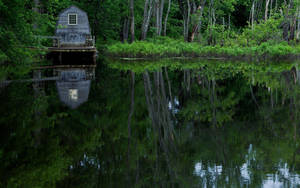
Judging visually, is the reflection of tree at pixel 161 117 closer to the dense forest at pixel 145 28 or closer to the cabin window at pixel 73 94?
the cabin window at pixel 73 94

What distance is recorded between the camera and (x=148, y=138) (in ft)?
23.2

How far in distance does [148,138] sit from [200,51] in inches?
1201

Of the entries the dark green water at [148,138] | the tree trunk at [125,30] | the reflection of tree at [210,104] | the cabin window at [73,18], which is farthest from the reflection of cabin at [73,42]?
the dark green water at [148,138]

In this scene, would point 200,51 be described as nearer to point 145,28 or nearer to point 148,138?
point 145,28

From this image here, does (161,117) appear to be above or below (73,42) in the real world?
below

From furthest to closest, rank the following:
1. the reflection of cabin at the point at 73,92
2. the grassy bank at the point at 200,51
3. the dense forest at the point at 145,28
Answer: the grassy bank at the point at 200,51 → the dense forest at the point at 145,28 → the reflection of cabin at the point at 73,92

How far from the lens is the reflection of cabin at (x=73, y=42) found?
30953mm

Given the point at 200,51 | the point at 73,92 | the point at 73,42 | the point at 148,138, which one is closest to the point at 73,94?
the point at 73,92

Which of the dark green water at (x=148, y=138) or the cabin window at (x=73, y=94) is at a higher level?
the cabin window at (x=73, y=94)

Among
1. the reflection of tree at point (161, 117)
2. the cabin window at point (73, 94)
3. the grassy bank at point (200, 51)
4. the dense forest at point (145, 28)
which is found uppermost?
the dense forest at point (145, 28)

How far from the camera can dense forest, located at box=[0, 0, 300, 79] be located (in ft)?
44.6

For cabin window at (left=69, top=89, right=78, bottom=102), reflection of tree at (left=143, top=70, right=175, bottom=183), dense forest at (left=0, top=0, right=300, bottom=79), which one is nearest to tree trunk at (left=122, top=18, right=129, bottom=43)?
dense forest at (left=0, top=0, right=300, bottom=79)

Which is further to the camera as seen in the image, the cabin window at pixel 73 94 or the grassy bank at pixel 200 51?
the grassy bank at pixel 200 51

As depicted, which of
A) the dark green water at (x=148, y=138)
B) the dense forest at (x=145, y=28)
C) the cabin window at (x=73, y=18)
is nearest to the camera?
the dark green water at (x=148, y=138)
